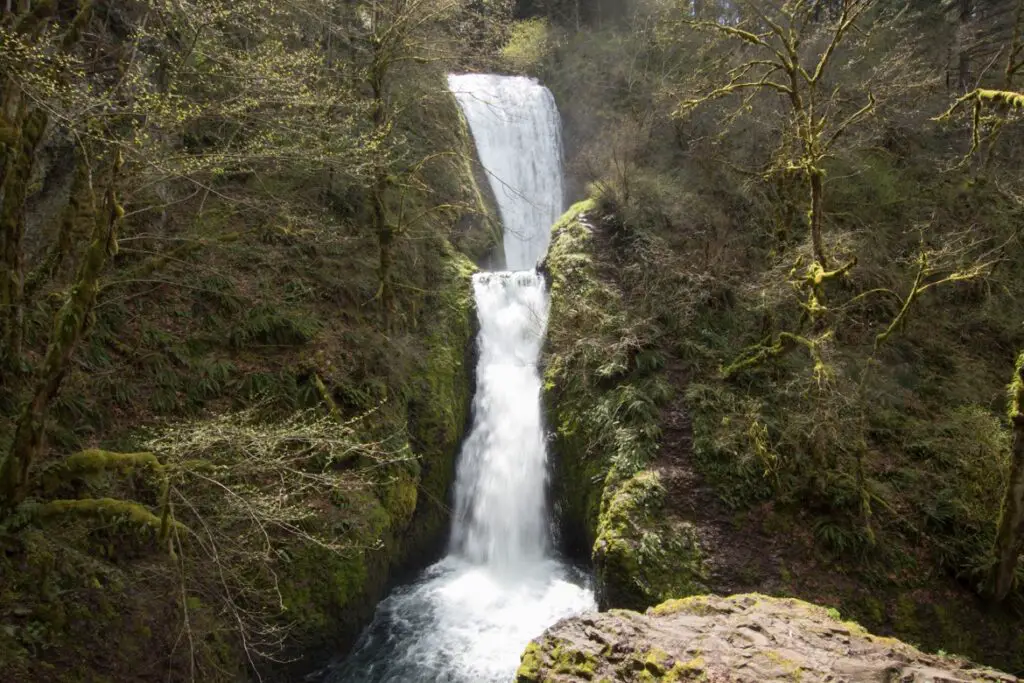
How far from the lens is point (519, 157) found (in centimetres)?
1831

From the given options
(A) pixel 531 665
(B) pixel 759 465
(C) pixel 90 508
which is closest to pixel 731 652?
(A) pixel 531 665

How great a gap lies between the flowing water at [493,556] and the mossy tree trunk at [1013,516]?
5.35m

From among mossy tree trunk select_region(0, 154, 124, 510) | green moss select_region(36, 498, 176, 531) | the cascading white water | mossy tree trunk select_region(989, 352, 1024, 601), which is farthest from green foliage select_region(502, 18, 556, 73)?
green moss select_region(36, 498, 176, 531)

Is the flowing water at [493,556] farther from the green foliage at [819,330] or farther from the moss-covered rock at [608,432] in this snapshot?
the green foliage at [819,330]

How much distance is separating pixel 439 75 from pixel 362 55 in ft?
5.78

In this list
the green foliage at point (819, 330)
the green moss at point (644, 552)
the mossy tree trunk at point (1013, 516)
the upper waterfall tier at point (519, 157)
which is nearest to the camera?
the mossy tree trunk at point (1013, 516)

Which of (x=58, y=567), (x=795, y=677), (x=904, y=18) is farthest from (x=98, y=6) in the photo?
(x=904, y=18)

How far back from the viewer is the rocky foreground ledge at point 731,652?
11.4ft

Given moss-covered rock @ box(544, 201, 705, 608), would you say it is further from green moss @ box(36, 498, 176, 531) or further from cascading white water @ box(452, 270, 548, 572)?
green moss @ box(36, 498, 176, 531)

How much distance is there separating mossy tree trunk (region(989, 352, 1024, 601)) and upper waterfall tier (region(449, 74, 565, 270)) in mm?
11836

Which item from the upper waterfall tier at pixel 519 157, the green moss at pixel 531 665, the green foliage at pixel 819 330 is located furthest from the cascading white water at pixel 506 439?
the green moss at pixel 531 665

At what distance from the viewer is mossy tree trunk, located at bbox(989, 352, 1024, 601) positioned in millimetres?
6680

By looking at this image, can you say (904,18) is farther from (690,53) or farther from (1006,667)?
(1006,667)

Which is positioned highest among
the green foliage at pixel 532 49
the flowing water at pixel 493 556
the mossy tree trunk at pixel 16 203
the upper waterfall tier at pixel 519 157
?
the green foliage at pixel 532 49
